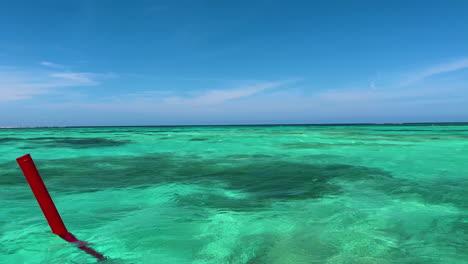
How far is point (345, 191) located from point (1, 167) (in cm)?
1521

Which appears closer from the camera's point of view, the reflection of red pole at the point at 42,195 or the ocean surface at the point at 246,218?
the reflection of red pole at the point at 42,195

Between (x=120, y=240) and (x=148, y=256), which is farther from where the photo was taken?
(x=120, y=240)

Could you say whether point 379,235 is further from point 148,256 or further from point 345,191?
point 148,256

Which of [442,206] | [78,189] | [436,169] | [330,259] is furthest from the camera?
[436,169]

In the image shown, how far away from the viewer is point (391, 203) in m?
7.39

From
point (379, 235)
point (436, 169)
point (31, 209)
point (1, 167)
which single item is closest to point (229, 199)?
point (379, 235)

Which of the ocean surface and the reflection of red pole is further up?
the reflection of red pole

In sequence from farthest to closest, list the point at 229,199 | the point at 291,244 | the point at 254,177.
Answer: the point at 254,177 < the point at 229,199 < the point at 291,244

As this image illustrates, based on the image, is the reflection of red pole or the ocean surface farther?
the ocean surface

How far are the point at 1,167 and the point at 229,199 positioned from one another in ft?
40.9

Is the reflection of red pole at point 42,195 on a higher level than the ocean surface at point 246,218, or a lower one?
higher

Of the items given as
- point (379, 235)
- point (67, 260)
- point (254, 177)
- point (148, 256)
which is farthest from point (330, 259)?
point (254, 177)

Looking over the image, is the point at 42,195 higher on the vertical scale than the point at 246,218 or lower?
higher

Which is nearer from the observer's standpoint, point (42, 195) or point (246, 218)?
point (42, 195)
